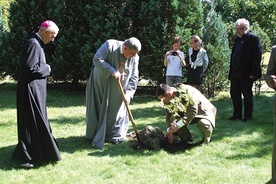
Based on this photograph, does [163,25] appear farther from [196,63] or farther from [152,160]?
[152,160]

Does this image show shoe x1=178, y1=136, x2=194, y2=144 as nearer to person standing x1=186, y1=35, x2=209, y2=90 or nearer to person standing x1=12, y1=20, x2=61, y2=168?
person standing x1=12, y1=20, x2=61, y2=168

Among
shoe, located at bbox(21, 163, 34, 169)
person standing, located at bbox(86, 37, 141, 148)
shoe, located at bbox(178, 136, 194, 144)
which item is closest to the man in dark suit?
shoe, located at bbox(178, 136, 194, 144)

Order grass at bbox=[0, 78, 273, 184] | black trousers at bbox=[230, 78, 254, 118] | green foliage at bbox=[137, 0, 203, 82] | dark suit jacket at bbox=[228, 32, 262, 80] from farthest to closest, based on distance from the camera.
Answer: green foliage at bbox=[137, 0, 203, 82] < black trousers at bbox=[230, 78, 254, 118] < dark suit jacket at bbox=[228, 32, 262, 80] < grass at bbox=[0, 78, 273, 184]

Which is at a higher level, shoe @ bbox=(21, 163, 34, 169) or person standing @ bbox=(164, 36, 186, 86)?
person standing @ bbox=(164, 36, 186, 86)

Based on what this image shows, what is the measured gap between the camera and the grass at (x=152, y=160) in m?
4.27

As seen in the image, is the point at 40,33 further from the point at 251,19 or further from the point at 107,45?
the point at 251,19

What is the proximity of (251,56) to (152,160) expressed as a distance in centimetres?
342

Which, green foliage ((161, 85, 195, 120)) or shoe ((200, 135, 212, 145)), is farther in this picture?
shoe ((200, 135, 212, 145))

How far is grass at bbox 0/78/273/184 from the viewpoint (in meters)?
4.27

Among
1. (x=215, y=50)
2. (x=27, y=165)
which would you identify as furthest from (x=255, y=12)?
(x=27, y=165)

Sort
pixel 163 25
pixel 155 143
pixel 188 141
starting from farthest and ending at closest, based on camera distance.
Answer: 1. pixel 163 25
2. pixel 188 141
3. pixel 155 143

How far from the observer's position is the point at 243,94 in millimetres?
7039

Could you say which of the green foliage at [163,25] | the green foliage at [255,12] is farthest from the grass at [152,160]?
the green foliage at [255,12]

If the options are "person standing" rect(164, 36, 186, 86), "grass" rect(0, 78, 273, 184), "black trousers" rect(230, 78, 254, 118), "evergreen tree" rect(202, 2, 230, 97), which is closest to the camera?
"grass" rect(0, 78, 273, 184)
